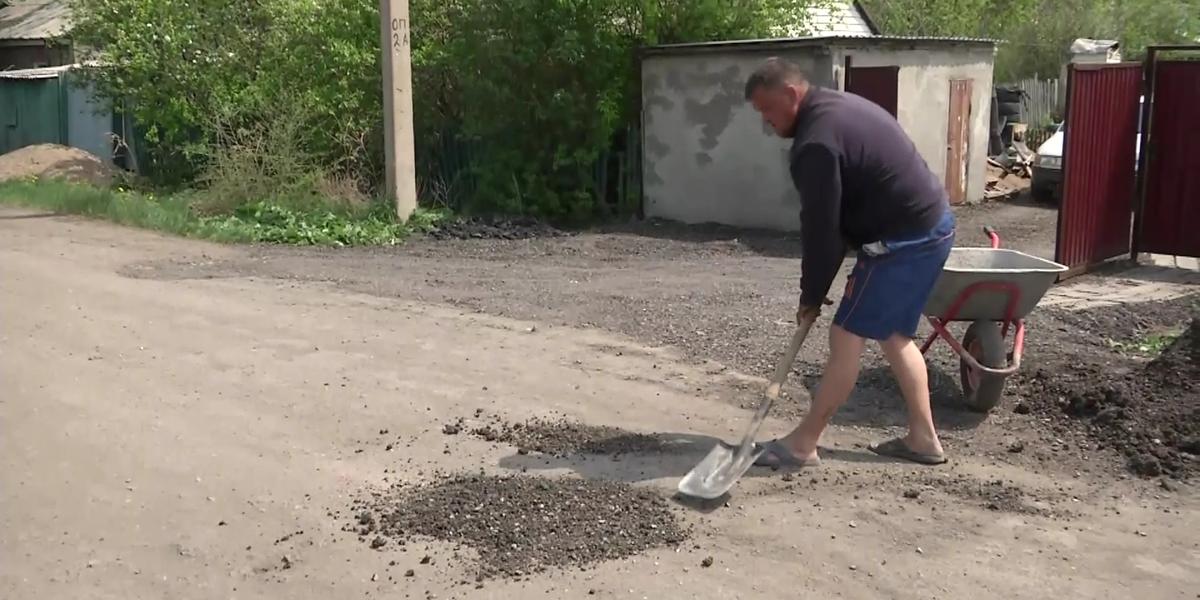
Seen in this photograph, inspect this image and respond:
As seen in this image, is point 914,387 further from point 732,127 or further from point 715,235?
point 732,127

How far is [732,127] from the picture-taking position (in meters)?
14.5

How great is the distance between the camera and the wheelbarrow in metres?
6.01

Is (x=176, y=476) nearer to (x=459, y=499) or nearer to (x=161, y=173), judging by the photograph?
(x=459, y=499)

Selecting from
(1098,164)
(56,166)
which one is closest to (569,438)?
(1098,164)

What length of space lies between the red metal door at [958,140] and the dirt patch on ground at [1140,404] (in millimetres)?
9817

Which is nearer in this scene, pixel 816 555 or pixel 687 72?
pixel 816 555

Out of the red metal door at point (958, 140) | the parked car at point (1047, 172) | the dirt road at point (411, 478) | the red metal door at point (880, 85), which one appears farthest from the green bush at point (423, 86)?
the dirt road at point (411, 478)

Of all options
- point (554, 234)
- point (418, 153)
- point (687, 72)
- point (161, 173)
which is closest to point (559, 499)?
point (554, 234)

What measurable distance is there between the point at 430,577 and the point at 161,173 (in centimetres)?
1638

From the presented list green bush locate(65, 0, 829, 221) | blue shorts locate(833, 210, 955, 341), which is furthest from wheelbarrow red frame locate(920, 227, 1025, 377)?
green bush locate(65, 0, 829, 221)

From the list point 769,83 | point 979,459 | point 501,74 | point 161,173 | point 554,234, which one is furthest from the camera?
point 161,173

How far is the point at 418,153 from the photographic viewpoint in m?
16.5

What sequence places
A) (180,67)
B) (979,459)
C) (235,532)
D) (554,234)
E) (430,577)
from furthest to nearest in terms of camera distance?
1. (180,67)
2. (554,234)
3. (979,459)
4. (235,532)
5. (430,577)

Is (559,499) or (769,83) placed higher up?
(769,83)
